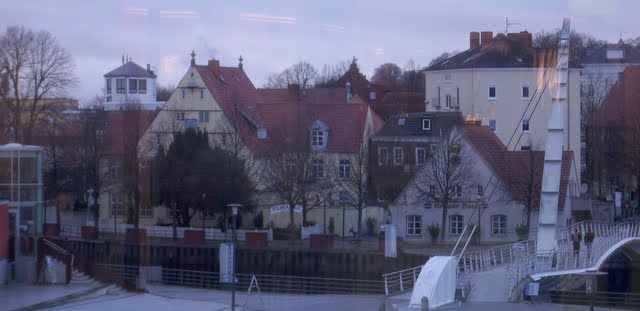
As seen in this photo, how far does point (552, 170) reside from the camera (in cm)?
1070

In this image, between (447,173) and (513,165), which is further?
(447,173)

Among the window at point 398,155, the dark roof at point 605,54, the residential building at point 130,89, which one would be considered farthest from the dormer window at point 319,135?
the dark roof at point 605,54

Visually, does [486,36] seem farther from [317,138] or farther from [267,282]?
[267,282]

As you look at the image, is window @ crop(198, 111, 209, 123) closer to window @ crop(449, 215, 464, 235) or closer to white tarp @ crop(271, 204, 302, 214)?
white tarp @ crop(271, 204, 302, 214)

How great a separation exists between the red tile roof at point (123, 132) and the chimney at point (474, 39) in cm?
505

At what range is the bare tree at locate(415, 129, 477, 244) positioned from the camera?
11.5m

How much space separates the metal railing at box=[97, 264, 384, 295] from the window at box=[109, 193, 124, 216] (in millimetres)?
1018

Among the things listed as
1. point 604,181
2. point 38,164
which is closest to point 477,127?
point 604,181

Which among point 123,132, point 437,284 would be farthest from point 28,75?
point 437,284

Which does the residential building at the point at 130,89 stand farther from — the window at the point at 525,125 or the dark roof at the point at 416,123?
the window at the point at 525,125

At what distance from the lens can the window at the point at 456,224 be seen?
1172 centimetres

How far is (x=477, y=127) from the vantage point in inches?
452

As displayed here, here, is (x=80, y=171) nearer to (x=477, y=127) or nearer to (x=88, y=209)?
(x=88, y=209)

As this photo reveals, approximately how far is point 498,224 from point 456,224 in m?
0.60
